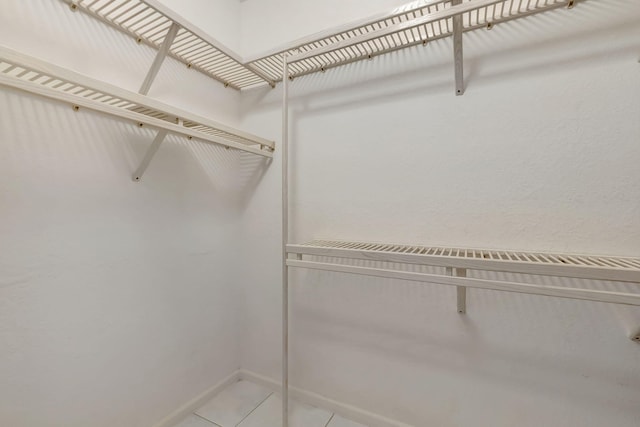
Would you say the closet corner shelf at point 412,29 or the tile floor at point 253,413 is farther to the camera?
the tile floor at point 253,413

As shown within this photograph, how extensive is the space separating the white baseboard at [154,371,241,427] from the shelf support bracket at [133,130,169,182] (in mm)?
1012

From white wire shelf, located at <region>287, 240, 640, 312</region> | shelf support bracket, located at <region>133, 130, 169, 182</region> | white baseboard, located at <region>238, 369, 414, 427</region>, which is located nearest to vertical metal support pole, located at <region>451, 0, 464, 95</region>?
white wire shelf, located at <region>287, 240, 640, 312</region>

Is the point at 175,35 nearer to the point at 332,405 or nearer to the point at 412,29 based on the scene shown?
the point at 412,29

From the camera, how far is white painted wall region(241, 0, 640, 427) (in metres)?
0.84

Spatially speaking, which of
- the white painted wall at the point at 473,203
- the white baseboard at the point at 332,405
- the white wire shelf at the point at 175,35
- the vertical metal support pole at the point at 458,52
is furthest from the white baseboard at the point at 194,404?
the vertical metal support pole at the point at 458,52

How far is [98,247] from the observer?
947mm

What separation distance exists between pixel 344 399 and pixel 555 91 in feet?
4.80

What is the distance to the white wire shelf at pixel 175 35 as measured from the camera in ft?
2.91

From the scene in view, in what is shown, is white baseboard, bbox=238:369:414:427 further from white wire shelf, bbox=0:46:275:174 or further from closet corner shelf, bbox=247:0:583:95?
closet corner shelf, bbox=247:0:583:95

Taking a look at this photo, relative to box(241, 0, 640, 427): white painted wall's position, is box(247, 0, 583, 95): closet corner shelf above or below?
above

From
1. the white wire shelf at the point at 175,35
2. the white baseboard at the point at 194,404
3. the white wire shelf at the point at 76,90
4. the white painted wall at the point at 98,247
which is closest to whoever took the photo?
the white wire shelf at the point at 76,90

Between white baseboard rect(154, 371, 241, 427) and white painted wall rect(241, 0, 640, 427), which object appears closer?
white painted wall rect(241, 0, 640, 427)

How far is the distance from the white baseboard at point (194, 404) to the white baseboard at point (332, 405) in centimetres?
13

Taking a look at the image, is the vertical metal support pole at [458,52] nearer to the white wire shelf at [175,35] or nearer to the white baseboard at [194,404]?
the white wire shelf at [175,35]
